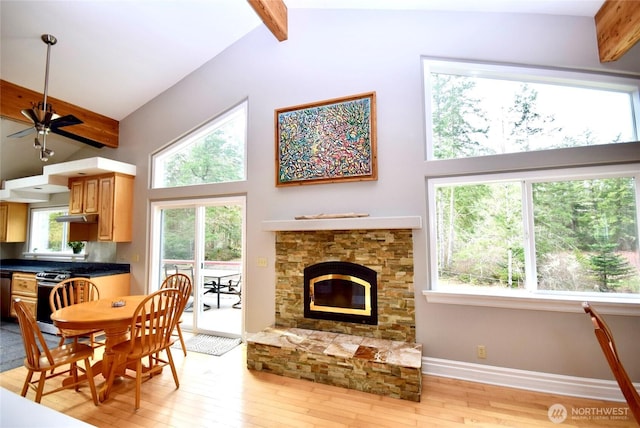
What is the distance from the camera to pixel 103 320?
2.32 m

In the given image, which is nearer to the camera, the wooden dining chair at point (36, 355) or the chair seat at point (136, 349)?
the wooden dining chair at point (36, 355)

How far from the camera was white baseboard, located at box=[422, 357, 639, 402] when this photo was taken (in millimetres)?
2477

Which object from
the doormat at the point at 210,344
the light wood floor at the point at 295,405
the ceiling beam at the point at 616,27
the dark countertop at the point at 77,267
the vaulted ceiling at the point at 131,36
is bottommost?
the light wood floor at the point at 295,405

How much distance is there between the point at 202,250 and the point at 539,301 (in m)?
4.10

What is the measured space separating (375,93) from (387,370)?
9.55 ft

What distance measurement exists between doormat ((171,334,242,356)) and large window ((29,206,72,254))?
3410 mm

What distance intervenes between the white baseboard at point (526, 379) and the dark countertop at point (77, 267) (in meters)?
4.57

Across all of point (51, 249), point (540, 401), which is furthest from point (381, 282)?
point (51, 249)

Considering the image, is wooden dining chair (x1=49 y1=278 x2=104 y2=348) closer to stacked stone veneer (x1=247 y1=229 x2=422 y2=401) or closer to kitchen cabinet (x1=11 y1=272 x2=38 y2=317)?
kitchen cabinet (x1=11 y1=272 x2=38 y2=317)

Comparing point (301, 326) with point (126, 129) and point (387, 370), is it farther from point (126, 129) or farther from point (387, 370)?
point (126, 129)

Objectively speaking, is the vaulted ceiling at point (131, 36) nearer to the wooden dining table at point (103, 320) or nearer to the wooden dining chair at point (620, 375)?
the wooden dining chair at point (620, 375)

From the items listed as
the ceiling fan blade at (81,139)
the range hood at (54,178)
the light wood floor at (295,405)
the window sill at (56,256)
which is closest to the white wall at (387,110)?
the light wood floor at (295,405)

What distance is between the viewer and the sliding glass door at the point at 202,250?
159 inches

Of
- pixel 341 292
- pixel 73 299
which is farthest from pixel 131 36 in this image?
pixel 341 292
